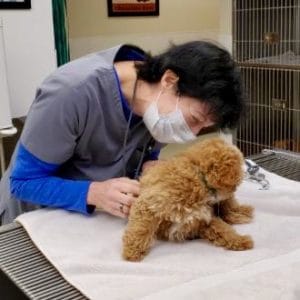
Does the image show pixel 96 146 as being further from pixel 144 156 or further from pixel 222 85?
pixel 222 85

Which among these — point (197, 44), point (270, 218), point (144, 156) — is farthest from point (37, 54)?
point (270, 218)

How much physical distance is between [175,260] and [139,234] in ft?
0.27

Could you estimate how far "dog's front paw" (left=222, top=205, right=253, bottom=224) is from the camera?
101 cm

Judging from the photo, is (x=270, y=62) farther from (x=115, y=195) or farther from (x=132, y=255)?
(x=132, y=255)

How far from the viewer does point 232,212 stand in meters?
1.02

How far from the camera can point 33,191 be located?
106cm

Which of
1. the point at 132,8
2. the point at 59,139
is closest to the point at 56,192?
the point at 59,139

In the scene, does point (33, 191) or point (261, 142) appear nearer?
point (33, 191)

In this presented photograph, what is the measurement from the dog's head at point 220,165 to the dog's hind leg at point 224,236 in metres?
0.07

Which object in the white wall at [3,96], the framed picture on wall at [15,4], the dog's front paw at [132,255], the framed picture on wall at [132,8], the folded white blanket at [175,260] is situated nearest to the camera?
the folded white blanket at [175,260]

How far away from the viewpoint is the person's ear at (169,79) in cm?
106

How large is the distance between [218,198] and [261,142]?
7.44 feet

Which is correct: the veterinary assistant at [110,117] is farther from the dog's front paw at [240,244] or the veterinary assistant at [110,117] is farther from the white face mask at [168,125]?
the dog's front paw at [240,244]

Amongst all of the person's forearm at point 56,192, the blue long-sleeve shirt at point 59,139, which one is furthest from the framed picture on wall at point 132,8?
the person's forearm at point 56,192
